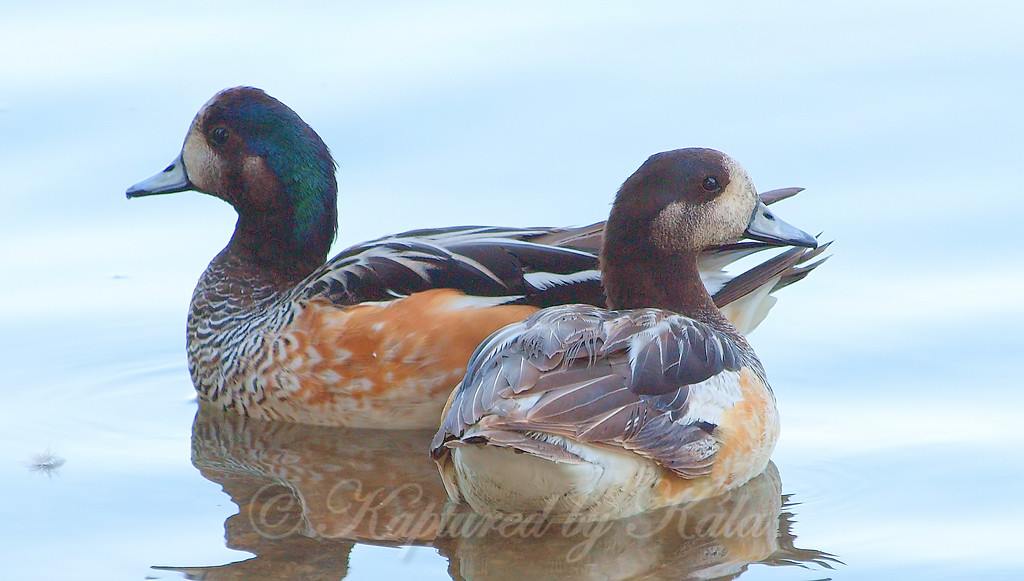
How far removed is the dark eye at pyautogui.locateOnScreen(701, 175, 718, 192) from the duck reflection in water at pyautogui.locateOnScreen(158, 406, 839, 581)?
129 cm

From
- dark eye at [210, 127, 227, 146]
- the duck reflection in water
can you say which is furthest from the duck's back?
dark eye at [210, 127, 227, 146]

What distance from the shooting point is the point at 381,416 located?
347 inches

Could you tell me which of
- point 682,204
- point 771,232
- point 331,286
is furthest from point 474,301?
point 771,232

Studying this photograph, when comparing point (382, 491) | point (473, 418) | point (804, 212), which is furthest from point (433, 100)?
point (473, 418)

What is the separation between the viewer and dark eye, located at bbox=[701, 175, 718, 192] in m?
8.18

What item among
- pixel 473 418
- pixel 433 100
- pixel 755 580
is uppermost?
pixel 433 100

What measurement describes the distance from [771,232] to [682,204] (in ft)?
1.63

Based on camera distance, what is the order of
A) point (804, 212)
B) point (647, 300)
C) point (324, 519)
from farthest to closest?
point (804, 212)
point (647, 300)
point (324, 519)

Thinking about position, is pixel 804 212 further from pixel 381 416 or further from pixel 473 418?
pixel 473 418

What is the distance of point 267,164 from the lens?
370 inches

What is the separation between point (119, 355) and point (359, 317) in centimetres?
157

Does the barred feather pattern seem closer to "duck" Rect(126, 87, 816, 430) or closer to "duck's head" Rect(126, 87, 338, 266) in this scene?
"duck" Rect(126, 87, 816, 430)

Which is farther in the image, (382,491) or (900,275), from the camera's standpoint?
(900,275)

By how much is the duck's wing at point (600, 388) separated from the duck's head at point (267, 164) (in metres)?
2.01
